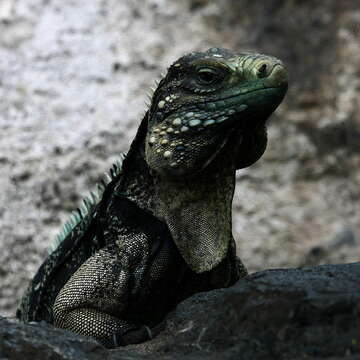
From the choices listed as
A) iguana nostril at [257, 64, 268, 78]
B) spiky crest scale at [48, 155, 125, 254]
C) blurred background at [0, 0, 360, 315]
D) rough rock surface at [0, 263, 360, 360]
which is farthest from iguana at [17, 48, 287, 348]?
blurred background at [0, 0, 360, 315]

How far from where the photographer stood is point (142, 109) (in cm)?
846

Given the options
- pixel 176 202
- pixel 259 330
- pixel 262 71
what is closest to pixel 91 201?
pixel 176 202

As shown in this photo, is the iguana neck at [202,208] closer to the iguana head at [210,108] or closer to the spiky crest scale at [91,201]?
the iguana head at [210,108]

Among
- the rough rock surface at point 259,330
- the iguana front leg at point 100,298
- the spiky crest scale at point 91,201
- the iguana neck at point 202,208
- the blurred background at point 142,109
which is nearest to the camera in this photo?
the rough rock surface at point 259,330

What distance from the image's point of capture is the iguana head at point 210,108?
12.3 feet

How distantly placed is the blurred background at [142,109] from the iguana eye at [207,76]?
13.2 ft

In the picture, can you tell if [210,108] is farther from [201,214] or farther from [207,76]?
[201,214]

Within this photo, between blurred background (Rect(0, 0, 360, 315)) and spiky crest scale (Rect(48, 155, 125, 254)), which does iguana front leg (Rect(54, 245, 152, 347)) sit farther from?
blurred background (Rect(0, 0, 360, 315))

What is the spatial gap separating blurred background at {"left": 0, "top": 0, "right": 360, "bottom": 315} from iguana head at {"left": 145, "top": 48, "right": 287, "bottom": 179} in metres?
3.88

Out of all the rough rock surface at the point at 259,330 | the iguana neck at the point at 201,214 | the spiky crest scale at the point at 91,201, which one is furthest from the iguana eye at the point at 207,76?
the rough rock surface at the point at 259,330

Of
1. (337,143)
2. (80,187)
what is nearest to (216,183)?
(80,187)

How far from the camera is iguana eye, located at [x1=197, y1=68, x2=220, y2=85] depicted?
390 centimetres

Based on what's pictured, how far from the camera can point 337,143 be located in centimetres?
836

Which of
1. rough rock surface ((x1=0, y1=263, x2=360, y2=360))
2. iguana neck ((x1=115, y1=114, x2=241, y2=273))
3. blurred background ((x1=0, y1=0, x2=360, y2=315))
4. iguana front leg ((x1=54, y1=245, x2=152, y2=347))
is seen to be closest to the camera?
rough rock surface ((x1=0, y1=263, x2=360, y2=360))
